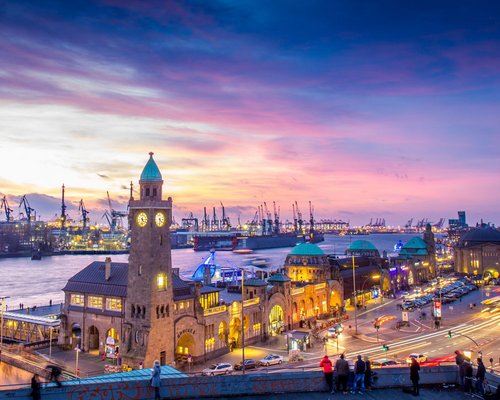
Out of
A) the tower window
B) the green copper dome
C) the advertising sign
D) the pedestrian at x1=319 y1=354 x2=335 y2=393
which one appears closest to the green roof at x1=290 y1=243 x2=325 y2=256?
the advertising sign

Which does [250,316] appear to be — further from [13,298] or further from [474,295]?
[13,298]

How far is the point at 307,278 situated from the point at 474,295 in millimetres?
44428

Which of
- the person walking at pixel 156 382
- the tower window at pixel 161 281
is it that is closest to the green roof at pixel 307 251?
the tower window at pixel 161 281

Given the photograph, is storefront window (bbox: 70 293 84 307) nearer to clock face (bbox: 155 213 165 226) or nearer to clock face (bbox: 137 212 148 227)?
clock face (bbox: 137 212 148 227)

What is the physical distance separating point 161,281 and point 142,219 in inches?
309

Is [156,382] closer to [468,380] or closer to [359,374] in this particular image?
[359,374]

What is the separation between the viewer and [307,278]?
378 feet

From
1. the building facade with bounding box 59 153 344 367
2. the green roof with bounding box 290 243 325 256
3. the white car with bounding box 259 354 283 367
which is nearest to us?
the building facade with bounding box 59 153 344 367

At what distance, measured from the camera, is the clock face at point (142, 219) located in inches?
2339

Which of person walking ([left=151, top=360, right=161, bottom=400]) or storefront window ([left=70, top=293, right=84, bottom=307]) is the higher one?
person walking ([left=151, top=360, right=161, bottom=400])

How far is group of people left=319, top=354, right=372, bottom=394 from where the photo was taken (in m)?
25.0

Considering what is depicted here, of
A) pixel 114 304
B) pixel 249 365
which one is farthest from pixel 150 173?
pixel 249 365

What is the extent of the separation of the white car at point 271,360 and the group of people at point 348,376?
3575 centimetres

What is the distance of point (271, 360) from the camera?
6066cm
